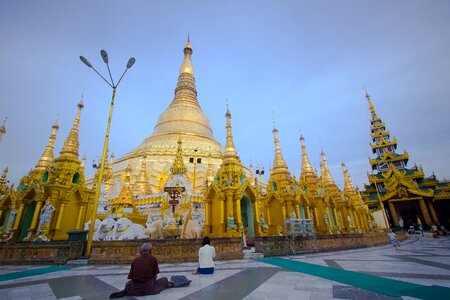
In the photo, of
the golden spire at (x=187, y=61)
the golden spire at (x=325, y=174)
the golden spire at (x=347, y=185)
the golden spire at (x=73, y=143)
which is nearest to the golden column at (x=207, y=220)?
the golden spire at (x=73, y=143)

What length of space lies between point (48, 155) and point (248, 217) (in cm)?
1749

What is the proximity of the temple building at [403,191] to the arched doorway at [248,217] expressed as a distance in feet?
78.6

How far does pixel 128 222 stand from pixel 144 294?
9553mm

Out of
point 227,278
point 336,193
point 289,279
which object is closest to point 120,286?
point 227,278

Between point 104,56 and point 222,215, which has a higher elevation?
point 104,56

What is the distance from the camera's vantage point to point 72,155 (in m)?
15.0

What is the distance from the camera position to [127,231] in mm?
12227

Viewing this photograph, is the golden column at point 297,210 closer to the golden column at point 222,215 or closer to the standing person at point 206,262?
the golden column at point 222,215

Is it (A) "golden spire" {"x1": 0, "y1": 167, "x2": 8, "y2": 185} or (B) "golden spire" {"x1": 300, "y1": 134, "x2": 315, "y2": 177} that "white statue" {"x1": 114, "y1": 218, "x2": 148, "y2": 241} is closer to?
(A) "golden spire" {"x1": 0, "y1": 167, "x2": 8, "y2": 185}

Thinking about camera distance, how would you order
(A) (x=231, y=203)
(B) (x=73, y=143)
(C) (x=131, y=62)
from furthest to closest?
(B) (x=73, y=143), (A) (x=231, y=203), (C) (x=131, y=62)

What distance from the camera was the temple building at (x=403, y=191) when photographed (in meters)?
34.2

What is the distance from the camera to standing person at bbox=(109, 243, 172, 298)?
3.94 m

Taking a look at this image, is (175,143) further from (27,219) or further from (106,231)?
(106,231)

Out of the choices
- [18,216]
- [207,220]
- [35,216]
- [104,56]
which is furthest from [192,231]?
[18,216]
